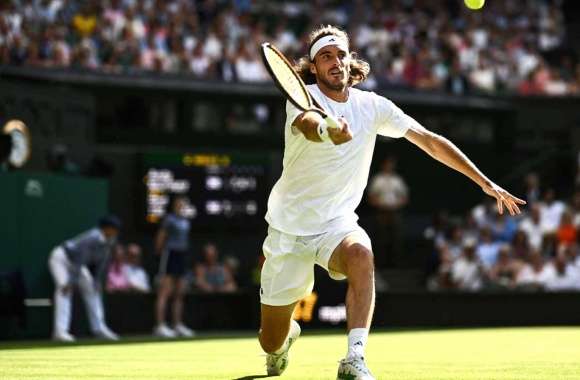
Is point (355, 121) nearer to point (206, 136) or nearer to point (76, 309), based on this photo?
point (76, 309)

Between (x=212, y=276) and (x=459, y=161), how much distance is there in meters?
13.4

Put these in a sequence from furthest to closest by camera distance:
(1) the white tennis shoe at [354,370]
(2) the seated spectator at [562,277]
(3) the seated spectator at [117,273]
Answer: (2) the seated spectator at [562,277] → (3) the seated spectator at [117,273] → (1) the white tennis shoe at [354,370]

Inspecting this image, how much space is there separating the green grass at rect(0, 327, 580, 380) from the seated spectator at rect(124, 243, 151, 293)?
4377 millimetres

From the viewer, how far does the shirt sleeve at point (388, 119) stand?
8.32 m

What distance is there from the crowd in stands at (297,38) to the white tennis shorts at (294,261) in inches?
514

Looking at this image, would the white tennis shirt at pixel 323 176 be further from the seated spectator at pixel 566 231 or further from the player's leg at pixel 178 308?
the seated spectator at pixel 566 231

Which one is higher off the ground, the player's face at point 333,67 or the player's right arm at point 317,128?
the player's face at point 333,67

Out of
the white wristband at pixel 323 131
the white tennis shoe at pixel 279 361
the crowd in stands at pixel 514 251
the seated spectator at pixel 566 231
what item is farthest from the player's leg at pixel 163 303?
the white wristband at pixel 323 131

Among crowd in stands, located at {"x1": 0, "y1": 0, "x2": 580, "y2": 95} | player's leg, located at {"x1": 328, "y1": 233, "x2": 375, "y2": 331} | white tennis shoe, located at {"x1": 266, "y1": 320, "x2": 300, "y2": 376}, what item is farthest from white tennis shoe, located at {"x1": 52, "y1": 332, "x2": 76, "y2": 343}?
player's leg, located at {"x1": 328, "y1": 233, "x2": 375, "y2": 331}

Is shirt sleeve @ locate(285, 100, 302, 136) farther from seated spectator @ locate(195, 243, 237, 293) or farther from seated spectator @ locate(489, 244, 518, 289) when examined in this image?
seated spectator @ locate(489, 244, 518, 289)

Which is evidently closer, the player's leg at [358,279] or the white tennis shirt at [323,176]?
the player's leg at [358,279]

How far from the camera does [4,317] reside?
16734 mm

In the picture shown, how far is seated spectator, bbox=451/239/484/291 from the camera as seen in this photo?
21391mm

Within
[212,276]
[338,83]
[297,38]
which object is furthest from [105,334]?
[338,83]
